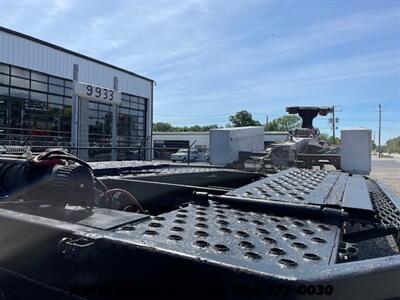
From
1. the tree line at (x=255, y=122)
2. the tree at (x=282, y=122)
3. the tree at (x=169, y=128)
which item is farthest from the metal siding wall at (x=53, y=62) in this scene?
the tree at (x=169, y=128)

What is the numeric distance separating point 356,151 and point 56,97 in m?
19.5

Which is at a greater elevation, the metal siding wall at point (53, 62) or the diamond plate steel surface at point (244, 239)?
the metal siding wall at point (53, 62)

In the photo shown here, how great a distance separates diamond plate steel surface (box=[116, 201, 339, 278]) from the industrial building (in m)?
16.7

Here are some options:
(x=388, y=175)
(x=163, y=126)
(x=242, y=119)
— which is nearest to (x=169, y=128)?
(x=163, y=126)

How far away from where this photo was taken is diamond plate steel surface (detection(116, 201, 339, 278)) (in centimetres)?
131

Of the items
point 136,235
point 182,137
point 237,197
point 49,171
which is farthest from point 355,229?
point 182,137

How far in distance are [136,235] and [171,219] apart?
0.33 metres

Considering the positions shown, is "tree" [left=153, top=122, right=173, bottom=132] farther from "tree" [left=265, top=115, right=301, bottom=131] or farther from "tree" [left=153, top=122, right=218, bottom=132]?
"tree" [left=265, top=115, right=301, bottom=131]

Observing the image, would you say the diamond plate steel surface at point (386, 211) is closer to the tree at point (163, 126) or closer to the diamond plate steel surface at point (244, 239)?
the diamond plate steel surface at point (244, 239)

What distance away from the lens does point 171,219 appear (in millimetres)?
1889

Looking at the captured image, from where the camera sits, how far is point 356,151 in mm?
9352

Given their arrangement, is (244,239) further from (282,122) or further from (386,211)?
(282,122)

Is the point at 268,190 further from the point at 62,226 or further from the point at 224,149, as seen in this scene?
the point at 224,149

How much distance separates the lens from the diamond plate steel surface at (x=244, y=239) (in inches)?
51.5
